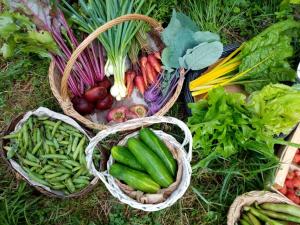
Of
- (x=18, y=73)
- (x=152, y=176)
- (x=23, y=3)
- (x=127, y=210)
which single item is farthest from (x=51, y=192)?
(x=23, y=3)

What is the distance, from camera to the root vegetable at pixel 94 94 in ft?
8.32

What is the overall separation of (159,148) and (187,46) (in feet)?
2.22

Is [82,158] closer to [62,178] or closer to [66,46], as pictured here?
[62,178]

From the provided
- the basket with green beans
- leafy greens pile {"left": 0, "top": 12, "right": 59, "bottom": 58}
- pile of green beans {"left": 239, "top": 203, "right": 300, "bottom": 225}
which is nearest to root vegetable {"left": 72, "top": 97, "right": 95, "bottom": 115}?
the basket with green beans

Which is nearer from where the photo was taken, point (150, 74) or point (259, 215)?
point (259, 215)

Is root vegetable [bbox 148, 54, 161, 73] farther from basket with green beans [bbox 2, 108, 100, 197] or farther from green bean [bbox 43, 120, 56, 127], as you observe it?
green bean [bbox 43, 120, 56, 127]

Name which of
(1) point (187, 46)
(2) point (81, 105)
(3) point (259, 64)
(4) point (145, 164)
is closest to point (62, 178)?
(2) point (81, 105)

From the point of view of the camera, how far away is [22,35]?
2332mm

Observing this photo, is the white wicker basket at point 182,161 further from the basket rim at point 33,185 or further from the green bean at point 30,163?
the green bean at point 30,163

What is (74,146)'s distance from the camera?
2559mm

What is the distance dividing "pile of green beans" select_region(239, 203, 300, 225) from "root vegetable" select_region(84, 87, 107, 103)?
113 centimetres

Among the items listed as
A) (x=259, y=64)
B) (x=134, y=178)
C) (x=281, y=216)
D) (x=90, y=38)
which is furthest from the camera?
(x=259, y=64)

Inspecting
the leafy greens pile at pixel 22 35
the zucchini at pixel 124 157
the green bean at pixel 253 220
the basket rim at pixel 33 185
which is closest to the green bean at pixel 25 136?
the basket rim at pixel 33 185

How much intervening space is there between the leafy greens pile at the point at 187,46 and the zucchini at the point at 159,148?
0.48 meters
